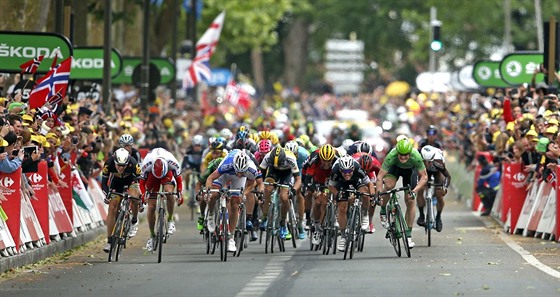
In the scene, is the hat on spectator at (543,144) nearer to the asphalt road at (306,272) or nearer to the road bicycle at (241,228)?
the asphalt road at (306,272)

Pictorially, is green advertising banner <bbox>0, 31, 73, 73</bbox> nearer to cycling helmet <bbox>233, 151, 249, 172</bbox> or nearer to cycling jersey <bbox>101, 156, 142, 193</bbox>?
cycling jersey <bbox>101, 156, 142, 193</bbox>

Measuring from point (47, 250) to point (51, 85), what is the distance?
11.4 ft

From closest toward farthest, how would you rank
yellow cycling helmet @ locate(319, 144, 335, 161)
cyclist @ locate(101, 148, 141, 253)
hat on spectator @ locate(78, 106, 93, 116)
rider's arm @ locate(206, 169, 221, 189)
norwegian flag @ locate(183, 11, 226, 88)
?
1. cyclist @ locate(101, 148, 141, 253)
2. rider's arm @ locate(206, 169, 221, 189)
3. yellow cycling helmet @ locate(319, 144, 335, 161)
4. hat on spectator @ locate(78, 106, 93, 116)
5. norwegian flag @ locate(183, 11, 226, 88)

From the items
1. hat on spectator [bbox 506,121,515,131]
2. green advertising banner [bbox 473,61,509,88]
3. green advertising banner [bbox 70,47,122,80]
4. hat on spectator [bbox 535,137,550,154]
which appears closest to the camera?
hat on spectator [bbox 535,137,550,154]

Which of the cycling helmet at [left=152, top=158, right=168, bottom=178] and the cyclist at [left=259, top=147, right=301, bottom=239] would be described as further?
the cyclist at [left=259, top=147, right=301, bottom=239]

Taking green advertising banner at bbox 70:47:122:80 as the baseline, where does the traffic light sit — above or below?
above

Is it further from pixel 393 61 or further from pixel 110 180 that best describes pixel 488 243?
pixel 393 61

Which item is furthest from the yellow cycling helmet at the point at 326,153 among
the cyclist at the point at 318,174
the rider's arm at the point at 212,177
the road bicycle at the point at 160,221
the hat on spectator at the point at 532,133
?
the hat on spectator at the point at 532,133

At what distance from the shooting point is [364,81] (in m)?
104

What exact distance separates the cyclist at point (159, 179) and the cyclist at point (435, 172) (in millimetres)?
4096

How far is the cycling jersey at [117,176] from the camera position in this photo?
76.2 feet

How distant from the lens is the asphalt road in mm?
18172

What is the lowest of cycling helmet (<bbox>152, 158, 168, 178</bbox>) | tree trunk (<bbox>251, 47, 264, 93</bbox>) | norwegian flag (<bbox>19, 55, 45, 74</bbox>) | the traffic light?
cycling helmet (<bbox>152, 158, 168, 178</bbox>)

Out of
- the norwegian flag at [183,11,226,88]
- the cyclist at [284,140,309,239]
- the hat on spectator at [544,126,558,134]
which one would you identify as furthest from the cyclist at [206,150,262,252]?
the norwegian flag at [183,11,226,88]
